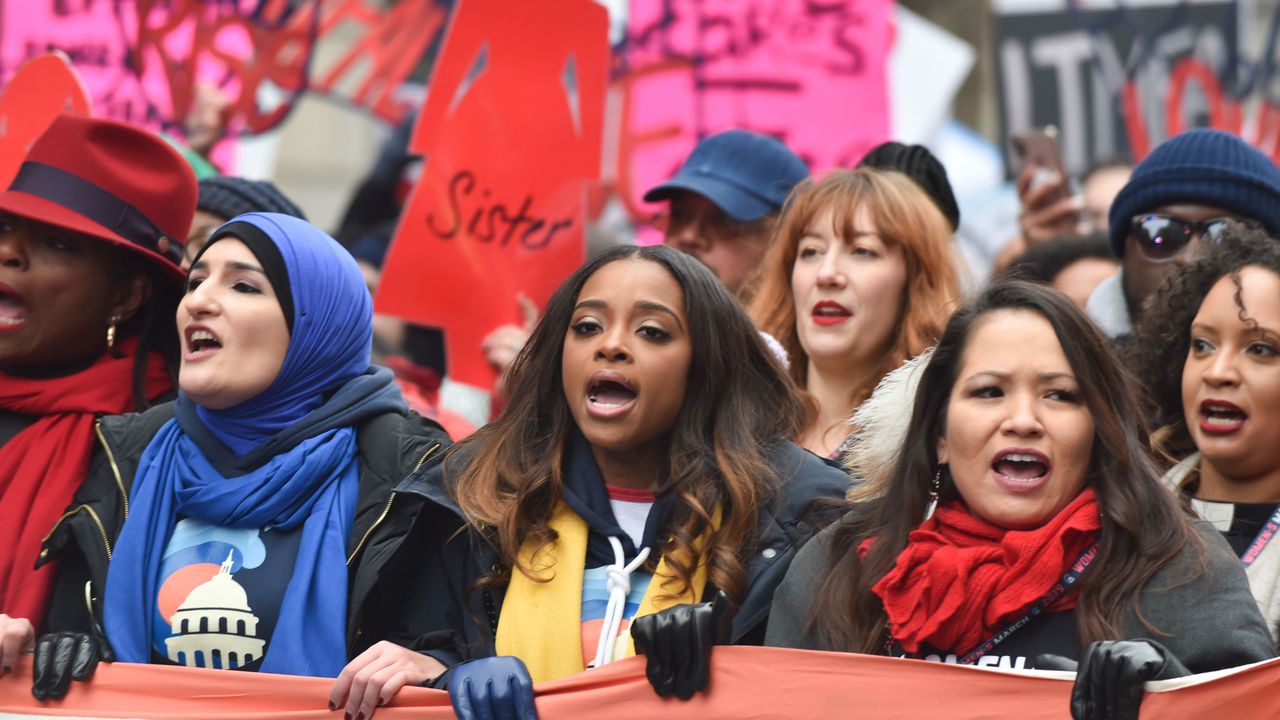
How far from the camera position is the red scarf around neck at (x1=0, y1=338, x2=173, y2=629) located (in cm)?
409

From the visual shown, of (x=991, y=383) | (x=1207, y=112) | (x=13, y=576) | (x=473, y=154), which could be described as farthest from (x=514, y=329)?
(x=1207, y=112)

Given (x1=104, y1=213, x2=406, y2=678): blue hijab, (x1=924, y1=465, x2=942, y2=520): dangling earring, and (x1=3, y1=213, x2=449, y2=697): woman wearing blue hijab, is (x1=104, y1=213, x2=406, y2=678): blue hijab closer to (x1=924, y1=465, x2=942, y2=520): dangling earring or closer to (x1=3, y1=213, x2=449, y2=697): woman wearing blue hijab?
(x1=3, y1=213, x2=449, y2=697): woman wearing blue hijab

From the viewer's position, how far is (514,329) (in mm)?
5422

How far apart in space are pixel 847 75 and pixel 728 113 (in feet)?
1.57

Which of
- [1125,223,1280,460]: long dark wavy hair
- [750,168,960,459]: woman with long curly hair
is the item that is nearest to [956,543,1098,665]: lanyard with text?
[1125,223,1280,460]: long dark wavy hair

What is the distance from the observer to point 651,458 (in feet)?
12.9

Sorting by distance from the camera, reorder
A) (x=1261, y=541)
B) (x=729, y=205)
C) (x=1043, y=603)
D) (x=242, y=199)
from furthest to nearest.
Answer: (x=242, y=199) → (x=729, y=205) → (x=1261, y=541) → (x=1043, y=603)

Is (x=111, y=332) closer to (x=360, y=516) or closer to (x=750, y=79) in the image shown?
(x=360, y=516)

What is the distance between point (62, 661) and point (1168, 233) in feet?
9.81

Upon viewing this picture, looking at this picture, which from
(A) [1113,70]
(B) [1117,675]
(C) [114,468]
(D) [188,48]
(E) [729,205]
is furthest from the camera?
(A) [1113,70]

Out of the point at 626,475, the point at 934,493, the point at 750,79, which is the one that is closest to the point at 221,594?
the point at 626,475

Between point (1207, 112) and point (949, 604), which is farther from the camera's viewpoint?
point (1207, 112)

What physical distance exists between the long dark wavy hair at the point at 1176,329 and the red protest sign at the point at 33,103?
3.15 metres

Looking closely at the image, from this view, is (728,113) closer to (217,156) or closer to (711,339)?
(217,156)
